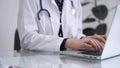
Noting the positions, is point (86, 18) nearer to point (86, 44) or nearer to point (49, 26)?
point (49, 26)

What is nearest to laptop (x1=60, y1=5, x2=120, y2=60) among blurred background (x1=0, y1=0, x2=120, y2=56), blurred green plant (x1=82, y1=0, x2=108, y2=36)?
blurred background (x1=0, y1=0, x2=120, y2=56)

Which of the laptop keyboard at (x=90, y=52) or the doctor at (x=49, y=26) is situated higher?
the doctor at (x=49, y=26)

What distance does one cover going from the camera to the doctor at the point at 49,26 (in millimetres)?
1163

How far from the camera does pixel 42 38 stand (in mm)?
1216

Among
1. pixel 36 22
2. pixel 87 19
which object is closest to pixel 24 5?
pixel 36 22

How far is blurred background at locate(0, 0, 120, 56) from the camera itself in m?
2.36

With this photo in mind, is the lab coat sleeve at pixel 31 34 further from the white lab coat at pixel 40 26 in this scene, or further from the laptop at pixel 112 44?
the laptop at pixel 112 44

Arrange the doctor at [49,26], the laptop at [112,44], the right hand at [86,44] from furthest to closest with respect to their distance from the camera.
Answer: the doctor at [49,26] < the right hand at [86,44] < the laptop at [112,44]

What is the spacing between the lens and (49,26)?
138 centimetres

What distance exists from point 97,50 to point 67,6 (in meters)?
0.54

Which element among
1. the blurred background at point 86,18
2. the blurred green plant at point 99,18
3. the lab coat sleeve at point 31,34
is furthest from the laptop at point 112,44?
the blurred green plant at point 99,18

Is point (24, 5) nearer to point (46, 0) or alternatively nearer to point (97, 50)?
point (46, 0)

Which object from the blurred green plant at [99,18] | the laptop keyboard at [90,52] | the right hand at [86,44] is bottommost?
the blurred green plant at [99,18]

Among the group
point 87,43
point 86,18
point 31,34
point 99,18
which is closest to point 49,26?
point 31,34
